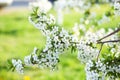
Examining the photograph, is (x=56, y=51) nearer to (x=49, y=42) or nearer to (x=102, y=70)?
(x=49, y=42)

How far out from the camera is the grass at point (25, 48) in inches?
257

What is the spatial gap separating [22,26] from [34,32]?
2.48 feet

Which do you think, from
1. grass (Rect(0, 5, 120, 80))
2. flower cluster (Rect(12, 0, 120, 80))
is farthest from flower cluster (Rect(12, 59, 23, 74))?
grass (Rect(0, 5, 120, 80))

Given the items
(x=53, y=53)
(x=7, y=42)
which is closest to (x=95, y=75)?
(x=53, y=53)

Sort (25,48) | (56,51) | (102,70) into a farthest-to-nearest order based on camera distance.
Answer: (25,48)
(56,51)
(102,70)

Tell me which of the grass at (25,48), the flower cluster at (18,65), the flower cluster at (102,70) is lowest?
the flower cluster at (102,70)

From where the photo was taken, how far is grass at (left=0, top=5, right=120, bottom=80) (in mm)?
6523

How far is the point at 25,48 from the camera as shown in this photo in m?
8.55

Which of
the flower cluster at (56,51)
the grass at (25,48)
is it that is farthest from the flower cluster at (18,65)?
the grass at (25,48)

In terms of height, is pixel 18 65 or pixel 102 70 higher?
pixel 18 65

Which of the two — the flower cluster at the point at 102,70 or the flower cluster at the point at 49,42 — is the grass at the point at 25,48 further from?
the flower cluster at the point at 102,70

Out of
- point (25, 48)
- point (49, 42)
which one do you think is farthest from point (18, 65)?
point (25, 48)

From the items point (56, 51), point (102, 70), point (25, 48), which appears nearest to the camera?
point (102, 70)

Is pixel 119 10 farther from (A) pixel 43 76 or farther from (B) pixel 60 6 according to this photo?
(A) pixel 43 76
